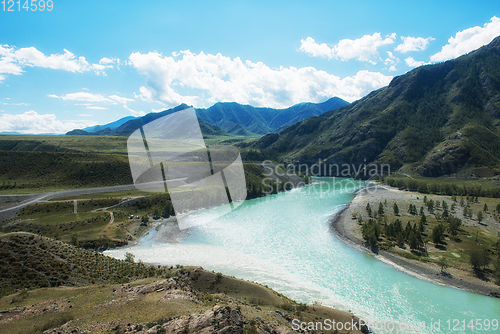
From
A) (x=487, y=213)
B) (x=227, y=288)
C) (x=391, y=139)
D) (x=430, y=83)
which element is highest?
(x=430, y=83)

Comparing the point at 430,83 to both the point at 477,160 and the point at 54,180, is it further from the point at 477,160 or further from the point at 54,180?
the point at 54,180

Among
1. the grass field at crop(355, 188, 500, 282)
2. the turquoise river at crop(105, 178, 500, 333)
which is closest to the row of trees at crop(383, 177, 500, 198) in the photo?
the grass field at crop(355, 188, 500, 282)

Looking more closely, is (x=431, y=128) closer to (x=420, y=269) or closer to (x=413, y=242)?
(x=413, y=242)

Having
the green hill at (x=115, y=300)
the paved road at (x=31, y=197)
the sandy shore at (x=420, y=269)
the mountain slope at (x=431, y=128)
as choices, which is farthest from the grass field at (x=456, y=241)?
the mountain slope at (x=431, y=128)

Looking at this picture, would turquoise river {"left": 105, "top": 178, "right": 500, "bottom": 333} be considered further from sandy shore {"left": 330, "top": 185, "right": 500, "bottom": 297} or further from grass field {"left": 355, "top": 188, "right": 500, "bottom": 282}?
grass field {"left": 355, "top": 188, "right": 500, "bottom": 282}

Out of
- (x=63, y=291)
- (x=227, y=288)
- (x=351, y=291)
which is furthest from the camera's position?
(x=351, y=291)

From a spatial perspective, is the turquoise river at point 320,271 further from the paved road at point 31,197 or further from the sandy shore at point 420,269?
the paved road at point 31,197

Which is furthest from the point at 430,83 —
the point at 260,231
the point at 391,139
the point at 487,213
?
the point at 260,231
